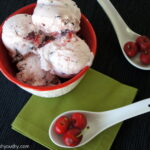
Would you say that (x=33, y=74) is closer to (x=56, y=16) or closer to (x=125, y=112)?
(x=56, y=16)

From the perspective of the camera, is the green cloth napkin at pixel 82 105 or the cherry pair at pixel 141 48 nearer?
Answer: the green cloth napkin at pixel 82 105

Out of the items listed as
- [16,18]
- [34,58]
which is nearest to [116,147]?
[34,58]

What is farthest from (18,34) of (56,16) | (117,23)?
(117,23)

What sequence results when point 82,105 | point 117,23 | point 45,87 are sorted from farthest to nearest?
point 117,23 → point 82,105 → point 45,87

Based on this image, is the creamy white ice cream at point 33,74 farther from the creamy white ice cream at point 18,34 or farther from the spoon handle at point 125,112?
the spoon handle at point 125,112

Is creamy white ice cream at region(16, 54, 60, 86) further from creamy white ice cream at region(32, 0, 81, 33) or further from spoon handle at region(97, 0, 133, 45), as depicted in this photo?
spoon handle at region(97, 0, 133, 45)

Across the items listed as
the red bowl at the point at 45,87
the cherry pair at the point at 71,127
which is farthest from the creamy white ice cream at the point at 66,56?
the cherry pair at the point at 71,127
